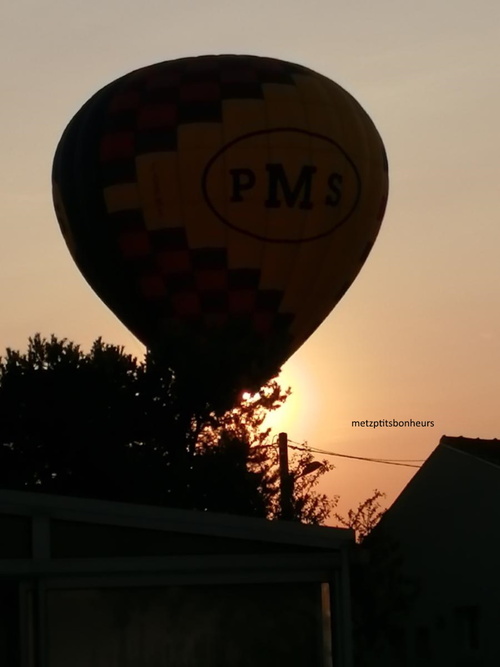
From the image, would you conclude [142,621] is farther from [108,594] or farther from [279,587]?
[279,587]

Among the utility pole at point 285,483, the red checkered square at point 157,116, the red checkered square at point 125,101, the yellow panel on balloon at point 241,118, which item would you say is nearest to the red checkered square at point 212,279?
the yellow panel on balloon at point 241,118

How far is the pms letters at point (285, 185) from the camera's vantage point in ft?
92.3

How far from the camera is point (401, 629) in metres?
33.6

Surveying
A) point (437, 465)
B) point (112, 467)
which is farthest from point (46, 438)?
point (437, 465)

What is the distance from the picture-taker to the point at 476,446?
3319cm

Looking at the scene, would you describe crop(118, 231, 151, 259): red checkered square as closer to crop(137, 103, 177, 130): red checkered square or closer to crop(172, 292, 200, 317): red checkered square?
crop(172, 292, 200, 317): red checkered square

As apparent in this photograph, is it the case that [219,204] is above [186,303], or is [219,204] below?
above

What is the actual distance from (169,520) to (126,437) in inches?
595

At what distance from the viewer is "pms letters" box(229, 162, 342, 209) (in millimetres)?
28125

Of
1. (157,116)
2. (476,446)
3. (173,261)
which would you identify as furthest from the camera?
(476,446)

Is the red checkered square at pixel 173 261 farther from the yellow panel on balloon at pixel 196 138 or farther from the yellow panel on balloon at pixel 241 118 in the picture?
the yellow panel on balloon at pixel 241 118

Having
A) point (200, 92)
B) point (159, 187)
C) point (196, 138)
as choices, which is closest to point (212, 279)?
point (159, 187)

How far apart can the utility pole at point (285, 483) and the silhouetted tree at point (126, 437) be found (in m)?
0.17

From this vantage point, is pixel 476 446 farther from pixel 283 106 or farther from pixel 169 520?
pixel 169 520
